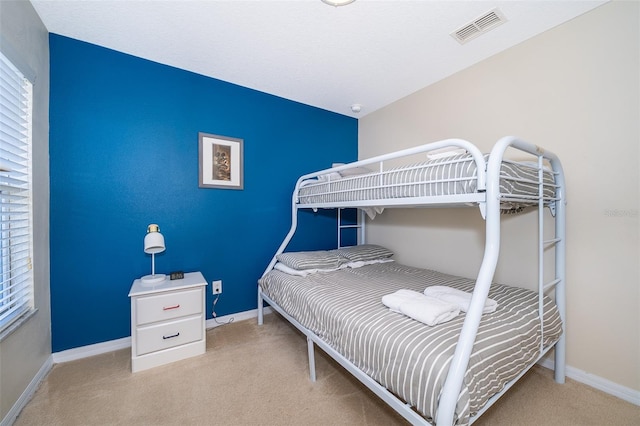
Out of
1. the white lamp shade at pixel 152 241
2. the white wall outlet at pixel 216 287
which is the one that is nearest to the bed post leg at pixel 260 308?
the white wall outlet at pixel 216 287

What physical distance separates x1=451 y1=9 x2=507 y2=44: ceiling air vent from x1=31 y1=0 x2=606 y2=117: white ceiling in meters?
0.04

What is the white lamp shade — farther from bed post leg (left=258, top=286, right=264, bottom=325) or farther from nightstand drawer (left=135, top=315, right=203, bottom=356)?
bed post leg (left=258, top=286, right=264, bottom=325)

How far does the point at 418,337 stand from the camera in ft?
3.66

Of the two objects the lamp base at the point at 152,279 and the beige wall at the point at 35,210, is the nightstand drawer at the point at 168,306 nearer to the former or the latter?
the lamp base at the point at 152,279

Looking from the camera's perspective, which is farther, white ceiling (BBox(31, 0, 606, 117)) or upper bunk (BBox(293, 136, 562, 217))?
white ceiling (BBox(31, 0, 606, 117))

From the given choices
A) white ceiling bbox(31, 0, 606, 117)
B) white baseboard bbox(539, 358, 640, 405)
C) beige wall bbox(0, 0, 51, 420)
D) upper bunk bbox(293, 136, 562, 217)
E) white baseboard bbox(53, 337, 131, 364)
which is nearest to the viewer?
upper bunk bbox(293, 136, 562, 217)

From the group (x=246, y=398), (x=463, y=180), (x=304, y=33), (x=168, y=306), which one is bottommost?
(x=246, y=398)

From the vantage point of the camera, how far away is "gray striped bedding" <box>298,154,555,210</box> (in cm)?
127

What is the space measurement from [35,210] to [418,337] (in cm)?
242

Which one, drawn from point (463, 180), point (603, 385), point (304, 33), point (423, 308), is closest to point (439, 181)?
point (463, 180)

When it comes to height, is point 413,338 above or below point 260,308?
above

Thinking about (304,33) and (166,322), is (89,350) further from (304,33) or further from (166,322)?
(304,33)

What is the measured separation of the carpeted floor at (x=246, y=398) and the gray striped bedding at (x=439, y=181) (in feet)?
3.83

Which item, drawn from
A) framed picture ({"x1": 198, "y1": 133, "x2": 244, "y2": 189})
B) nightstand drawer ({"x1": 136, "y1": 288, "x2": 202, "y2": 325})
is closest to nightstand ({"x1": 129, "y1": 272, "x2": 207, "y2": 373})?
nightstand drawer ({"x1": 136, "y1": 288, "x2": 202, "y2": 325})
